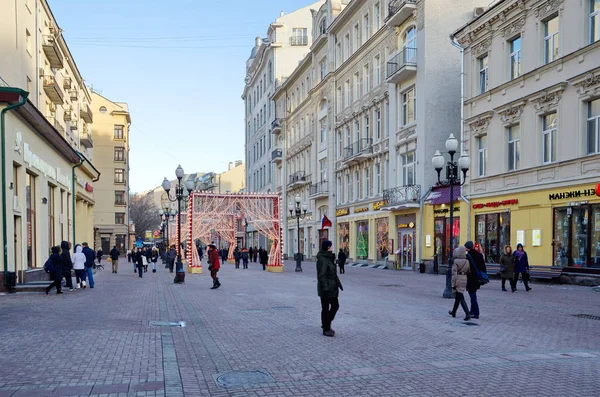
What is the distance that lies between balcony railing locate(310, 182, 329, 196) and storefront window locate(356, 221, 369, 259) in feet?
20.8

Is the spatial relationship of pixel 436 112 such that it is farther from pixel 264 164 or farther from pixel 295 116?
pixel 264 164

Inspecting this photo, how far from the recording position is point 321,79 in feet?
155

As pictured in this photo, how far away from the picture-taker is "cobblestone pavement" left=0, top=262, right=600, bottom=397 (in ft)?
20.9

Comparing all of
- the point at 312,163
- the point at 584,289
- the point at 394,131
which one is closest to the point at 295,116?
the point at 312,163

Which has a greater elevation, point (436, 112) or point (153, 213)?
point (436, 112)

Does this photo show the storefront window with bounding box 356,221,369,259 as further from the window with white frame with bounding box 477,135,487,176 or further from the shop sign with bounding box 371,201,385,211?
the window with white frame with bounding box 477,135,487,176

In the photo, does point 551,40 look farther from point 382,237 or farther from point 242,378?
point 242,378

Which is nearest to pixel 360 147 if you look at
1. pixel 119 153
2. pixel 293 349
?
pixel 293 349

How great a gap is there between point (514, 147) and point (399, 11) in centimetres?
1174

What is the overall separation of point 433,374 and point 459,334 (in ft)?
10.1

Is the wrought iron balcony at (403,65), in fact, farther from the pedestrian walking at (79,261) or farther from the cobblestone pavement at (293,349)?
the pedestrian walking at (79,261)

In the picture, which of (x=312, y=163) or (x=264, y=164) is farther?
(x=264, y=164)

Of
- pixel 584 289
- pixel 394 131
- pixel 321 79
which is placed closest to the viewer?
pixel 584 289

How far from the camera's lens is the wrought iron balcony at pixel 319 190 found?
150ft
